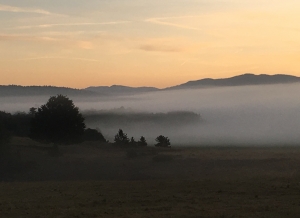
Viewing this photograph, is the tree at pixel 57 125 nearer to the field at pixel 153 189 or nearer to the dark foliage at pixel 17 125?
the field at pixel 153 189

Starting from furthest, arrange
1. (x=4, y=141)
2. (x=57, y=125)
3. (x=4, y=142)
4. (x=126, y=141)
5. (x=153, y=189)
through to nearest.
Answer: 1. (x=126, y=141)
2. (x=57, y=125)
3. (x=4, y=141)
4. (x=4, y=142)
5. (x=153, y=189)

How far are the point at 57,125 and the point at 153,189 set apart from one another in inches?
1300

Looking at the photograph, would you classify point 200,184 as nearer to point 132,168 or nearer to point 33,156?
point 132,168

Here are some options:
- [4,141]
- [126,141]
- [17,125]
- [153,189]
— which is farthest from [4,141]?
[17,125]

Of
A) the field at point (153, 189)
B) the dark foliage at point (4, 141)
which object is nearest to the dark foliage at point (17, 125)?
the dark foliage at point (4, 141)

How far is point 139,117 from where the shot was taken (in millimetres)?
183375

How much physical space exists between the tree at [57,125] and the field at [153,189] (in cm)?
637

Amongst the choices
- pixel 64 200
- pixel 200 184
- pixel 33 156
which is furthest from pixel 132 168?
pixel 64 200

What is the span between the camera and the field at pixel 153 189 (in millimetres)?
21953

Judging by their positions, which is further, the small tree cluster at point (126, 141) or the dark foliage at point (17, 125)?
the dark foliage at point (17, 125)

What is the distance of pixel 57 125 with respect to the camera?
2375 inches

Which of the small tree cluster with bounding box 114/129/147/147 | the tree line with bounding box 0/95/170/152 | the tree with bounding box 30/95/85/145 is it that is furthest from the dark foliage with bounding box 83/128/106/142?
the tree with bounding box 30/95/85/145

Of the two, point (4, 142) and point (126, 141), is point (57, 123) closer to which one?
point (4, 142)

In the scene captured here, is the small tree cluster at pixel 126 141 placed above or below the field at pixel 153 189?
above
